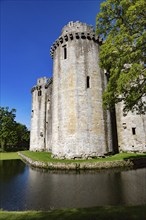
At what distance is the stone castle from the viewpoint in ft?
63.8

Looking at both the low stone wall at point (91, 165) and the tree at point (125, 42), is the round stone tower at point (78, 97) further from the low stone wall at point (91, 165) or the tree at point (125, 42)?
the tree at point (125, 42)

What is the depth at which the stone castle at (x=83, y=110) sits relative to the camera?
766 inches

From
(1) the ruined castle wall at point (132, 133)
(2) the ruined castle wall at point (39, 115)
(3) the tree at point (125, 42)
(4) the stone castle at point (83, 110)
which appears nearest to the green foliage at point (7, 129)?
(2) the ruined castle wall at point (39, 115)

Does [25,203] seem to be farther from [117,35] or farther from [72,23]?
[72,23]

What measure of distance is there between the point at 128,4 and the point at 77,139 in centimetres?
1351

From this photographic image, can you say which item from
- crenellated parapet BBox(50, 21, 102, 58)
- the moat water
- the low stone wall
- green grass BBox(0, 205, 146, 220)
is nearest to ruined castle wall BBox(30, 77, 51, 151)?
crenellated parapet BBox(50, 21, 102, 58)

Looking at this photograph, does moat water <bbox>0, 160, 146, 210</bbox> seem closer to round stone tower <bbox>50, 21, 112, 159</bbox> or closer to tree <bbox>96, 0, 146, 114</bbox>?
tree <bbox>96, 0, 146, 114</bbox>

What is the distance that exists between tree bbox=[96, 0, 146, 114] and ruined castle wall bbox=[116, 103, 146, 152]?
13.7 metres

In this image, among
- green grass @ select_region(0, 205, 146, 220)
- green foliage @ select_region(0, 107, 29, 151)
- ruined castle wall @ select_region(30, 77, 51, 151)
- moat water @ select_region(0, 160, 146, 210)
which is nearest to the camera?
green grass @ select_region(0, 205, 146, 220)

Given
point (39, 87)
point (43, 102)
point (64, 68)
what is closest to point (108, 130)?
point (64, 68)

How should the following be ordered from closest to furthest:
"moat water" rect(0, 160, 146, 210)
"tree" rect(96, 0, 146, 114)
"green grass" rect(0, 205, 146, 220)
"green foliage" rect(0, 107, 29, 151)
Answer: "green grass" rect(0, 205, 146, 220), "moat water" rect(0, 160, 146, 210), "tree" rect(96, 0, 146, 114), "green foliage" rect(0, 107, 29, 151)

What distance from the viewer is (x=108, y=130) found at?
2142cm

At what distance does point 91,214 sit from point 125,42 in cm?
856

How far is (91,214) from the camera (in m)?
5.36
